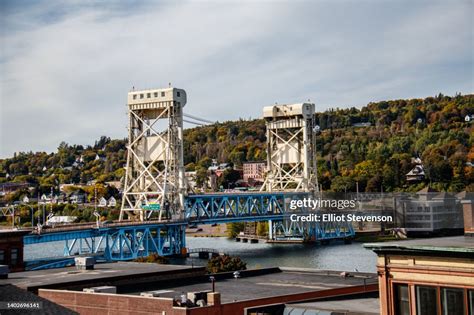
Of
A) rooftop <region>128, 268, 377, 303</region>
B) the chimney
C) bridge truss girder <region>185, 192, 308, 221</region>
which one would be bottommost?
rooftop <region>128, 268, 377, 303</region>

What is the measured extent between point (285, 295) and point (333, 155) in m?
158

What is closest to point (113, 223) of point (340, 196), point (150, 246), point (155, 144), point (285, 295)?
point (150, 246)

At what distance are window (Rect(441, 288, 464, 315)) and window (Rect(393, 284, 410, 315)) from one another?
0.99 metres

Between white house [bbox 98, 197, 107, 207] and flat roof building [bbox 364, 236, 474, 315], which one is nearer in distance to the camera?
flat roof building [bbox 364, 236, 474, 315]

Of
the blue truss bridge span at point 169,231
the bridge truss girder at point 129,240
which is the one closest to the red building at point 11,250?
the blue truss bridge span at point 169,231

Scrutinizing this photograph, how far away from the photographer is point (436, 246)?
60.5 ft

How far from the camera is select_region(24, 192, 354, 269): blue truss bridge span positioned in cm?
7350

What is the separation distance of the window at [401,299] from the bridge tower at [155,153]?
6676cm

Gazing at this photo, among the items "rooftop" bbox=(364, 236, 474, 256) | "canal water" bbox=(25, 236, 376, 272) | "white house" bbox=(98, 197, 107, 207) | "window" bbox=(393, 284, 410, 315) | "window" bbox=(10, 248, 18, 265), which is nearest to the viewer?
"rooftop" bbox=(364, 236, 474, 256)

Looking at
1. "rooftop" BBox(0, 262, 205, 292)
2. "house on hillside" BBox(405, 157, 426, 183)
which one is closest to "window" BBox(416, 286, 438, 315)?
"rooftop" BBox(0, 262, 205, 292)

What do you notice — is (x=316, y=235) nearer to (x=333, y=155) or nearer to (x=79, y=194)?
(x=333, y=155)

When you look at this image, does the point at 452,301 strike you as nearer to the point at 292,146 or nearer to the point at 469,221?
the point at 469,221

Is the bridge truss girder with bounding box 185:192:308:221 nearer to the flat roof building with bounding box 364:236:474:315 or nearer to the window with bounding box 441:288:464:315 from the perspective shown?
the flat roof building with bounding box 364:236:474:315

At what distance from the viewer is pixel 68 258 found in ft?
209
